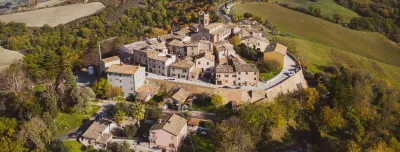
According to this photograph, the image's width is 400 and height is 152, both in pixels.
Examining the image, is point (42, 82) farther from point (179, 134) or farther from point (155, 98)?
point (179, 134)

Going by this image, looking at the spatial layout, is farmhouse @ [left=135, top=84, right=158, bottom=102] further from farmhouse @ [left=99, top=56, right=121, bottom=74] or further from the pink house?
farmhouse @ [left=99, top=56, right=121, bottom=74]

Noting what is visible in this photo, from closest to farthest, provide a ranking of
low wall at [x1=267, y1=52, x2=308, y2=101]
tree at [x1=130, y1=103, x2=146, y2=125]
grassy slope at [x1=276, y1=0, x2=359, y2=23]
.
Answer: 1. tree at [x1=130, y1=103, x2=146, y2=125]
2. low wall at [x1=267, y1=52, x2=308, y2=101]
3. grassy slope at [x1=276, y1=0, x2=359, y2=23]

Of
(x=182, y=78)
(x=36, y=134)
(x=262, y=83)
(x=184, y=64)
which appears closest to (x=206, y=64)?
(x=184, y=64)

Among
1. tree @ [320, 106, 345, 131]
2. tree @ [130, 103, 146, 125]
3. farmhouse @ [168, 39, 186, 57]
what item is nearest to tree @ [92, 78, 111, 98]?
tree @ [130, 103, 146, 125]

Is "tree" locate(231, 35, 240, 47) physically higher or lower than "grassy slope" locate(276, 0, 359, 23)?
higher

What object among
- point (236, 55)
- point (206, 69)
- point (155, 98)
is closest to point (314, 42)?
point (236, 55)

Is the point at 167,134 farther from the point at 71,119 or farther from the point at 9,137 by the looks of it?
the point at 9,137
